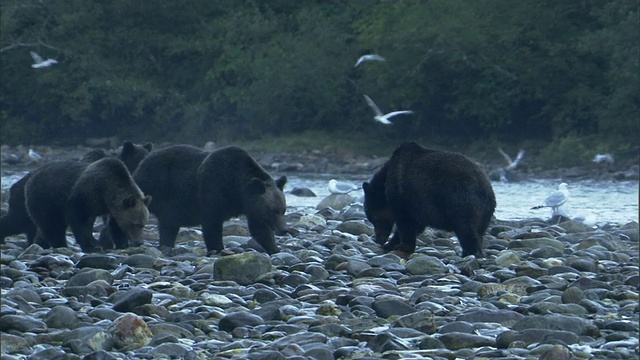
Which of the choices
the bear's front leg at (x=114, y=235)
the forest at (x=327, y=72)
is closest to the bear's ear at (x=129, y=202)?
the bear's front leg at (x=114, y=235)

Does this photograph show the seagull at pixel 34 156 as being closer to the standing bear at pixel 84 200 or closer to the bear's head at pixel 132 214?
the standing bear at pixel 84 200

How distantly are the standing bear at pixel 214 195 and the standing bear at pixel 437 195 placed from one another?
3.06 ft

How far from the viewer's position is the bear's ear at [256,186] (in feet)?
30.9

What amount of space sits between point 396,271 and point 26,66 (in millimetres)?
40466

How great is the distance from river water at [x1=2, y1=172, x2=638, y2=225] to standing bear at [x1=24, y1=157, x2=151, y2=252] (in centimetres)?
664

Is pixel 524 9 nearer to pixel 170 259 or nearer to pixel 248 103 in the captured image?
pixel 248 103

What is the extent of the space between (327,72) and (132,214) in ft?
98.7

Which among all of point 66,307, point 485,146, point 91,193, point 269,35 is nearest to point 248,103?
point 269,35

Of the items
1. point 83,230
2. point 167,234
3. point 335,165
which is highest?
point 83,230

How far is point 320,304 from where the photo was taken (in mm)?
7172

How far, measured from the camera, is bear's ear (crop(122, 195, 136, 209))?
955 cm

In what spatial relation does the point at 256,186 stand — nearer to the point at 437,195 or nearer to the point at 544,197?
the point at 437,195

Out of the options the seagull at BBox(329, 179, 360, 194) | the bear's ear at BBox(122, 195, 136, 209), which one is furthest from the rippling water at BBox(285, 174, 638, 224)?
the bear's ear at BBox(122, 195, 136, 209)

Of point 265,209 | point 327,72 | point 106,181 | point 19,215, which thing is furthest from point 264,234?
point 327,72
